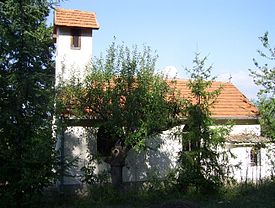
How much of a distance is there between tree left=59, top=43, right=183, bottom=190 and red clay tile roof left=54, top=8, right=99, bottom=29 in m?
4.85

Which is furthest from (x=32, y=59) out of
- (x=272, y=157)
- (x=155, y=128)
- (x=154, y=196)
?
(x=272, y=157)

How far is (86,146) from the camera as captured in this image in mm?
17375

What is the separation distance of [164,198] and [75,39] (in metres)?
9.44

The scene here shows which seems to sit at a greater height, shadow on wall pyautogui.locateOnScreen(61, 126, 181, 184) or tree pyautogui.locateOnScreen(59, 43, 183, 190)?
tree pyautogui.locateOnScreen(59, 43, 183, 190)

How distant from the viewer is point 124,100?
46.9ft

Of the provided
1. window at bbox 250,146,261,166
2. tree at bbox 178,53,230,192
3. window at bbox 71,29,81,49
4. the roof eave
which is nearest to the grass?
tree at bbox 178,53,230,192

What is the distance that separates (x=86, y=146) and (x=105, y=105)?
3897 millimetres

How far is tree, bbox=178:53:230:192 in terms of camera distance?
1434 centimetres

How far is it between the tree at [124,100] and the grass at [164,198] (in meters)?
0.88

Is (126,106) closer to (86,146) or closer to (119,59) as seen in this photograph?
(119,59)

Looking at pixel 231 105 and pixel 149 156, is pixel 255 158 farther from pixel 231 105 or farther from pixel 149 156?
pixel 149 156

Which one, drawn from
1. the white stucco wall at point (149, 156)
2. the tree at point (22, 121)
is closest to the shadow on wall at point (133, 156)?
the white stucco wall at point (149, 156)

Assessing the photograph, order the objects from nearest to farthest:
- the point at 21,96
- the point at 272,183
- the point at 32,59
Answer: the point at 21,96, the point at 32,59, the point at 272,183

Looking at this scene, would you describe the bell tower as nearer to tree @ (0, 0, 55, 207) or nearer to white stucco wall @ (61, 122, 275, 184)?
white stucco wall @ (61, 122, 275, 184)
